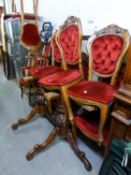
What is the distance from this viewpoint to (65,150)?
1.64m

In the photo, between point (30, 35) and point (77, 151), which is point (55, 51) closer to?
point (30, 35)

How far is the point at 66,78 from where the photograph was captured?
160 cm

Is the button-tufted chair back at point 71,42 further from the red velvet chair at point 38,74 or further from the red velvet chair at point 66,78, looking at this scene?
the red velvet chair at point 38,74

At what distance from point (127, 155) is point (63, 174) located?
2.34ft

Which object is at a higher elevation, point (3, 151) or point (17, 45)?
point (17, 45)

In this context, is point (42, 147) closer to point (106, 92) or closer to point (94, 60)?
point (106, 92)

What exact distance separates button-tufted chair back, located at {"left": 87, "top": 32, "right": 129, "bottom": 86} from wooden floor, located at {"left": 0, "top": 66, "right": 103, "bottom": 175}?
Result: 30.0 inches

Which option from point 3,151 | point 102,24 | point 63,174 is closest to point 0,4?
point 102,24

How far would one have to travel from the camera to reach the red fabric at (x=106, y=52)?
1.51m

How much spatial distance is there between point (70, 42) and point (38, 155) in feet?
4.13

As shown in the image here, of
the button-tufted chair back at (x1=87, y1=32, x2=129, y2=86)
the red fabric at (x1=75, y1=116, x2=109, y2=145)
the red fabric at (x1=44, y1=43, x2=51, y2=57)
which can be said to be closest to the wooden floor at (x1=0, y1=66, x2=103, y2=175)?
the red fabric at (x1=75, y1=116, x2=109, y2=145)

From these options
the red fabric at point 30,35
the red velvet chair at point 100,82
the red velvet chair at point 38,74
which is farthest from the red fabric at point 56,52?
the red fabric at point 30,35

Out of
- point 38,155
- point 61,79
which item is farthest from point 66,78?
point 38,155

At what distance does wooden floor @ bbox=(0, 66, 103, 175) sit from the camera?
1.43 metres
